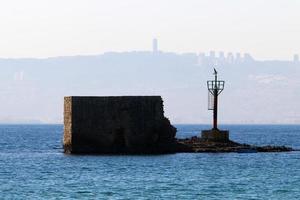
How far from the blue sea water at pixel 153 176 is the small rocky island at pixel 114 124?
100 centimetres

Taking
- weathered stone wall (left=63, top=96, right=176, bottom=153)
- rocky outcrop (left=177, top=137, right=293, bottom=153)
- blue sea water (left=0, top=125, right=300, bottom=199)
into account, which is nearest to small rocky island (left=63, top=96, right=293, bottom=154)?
weathered stone wall (left=63, top=96, right=176, bottom=153)

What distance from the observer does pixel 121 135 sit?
61000 mm

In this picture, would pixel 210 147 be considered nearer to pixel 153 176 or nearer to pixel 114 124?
pixel 114 124

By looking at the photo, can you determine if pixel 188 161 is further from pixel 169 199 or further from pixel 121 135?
pixel 169 199

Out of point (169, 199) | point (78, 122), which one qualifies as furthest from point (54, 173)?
point (169, 199)

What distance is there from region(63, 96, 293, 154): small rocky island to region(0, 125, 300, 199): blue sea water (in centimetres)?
100

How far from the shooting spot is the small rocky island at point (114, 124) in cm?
6044

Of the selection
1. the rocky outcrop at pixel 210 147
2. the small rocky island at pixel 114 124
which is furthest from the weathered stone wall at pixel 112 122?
the rocky outcrop at pixel 210 147

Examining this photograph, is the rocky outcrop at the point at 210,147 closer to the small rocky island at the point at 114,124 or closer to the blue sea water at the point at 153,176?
the blue sea water at the point at 153,176

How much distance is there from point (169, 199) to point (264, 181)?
31.1 feet

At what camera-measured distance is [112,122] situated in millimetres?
60562

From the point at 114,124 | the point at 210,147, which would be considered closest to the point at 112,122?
the point at 114,124

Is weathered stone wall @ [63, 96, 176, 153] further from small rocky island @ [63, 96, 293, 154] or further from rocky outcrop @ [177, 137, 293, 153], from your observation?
rocky outcrop @ [177, 137, 293, 153]

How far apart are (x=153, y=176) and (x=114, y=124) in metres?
11.2
